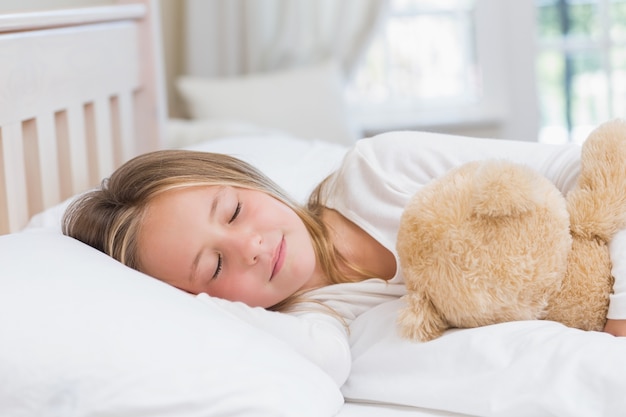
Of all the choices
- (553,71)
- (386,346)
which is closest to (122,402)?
(386,346)

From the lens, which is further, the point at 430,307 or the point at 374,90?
the point at 374,90

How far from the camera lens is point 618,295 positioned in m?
1.00

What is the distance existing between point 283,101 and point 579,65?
1.05 meters

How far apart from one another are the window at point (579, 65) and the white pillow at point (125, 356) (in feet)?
7.33

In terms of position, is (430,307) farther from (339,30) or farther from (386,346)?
(339,30)

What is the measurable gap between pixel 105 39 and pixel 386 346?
927mm

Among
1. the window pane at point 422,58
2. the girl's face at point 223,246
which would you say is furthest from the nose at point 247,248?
the window pane at point 422,58

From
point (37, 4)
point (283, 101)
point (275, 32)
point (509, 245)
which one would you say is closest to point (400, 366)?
point (509, 245)

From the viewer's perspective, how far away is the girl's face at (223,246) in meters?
1.12

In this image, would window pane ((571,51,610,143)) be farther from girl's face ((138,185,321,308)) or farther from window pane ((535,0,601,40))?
girl's face ((138,185,321,308))

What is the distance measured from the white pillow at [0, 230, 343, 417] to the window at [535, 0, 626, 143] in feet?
7.33

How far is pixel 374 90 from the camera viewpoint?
2.99 m

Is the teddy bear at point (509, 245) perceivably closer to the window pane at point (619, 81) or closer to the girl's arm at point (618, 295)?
the girl's arm at point (618, 295)

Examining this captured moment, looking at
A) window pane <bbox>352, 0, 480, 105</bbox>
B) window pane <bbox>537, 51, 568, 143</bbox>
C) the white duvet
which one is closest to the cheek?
the white duvet
